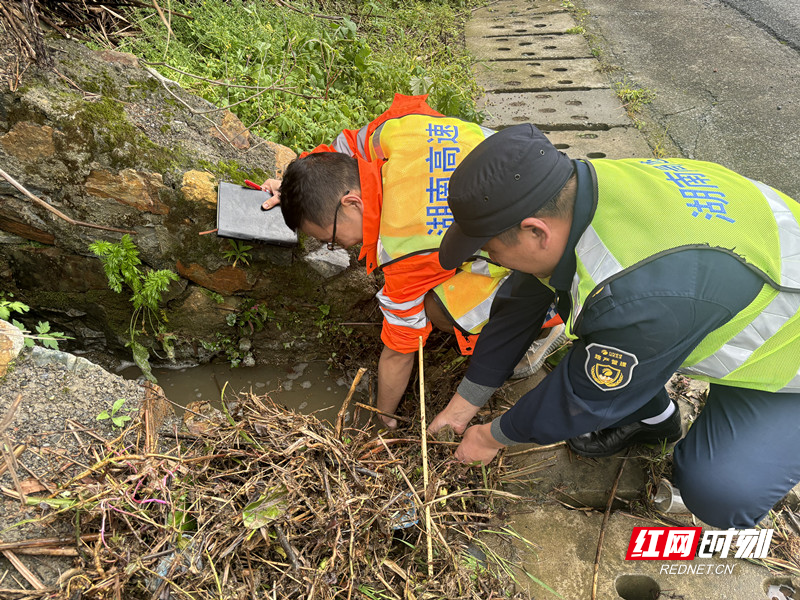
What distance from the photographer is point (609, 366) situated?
57.1 inches

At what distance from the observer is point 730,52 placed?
16.1 ft

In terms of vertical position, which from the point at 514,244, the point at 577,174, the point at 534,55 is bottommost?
the point at 534,55

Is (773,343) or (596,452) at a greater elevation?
(773,343)

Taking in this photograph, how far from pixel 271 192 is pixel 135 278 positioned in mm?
784

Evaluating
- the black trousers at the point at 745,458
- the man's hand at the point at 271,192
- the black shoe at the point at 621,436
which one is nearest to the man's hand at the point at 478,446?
the black shoe at the point at 621,436

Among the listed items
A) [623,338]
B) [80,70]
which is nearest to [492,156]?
[623,338]

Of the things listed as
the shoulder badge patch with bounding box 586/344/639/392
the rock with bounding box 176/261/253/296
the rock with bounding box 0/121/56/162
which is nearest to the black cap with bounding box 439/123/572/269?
the shoulder badge patch with bounding box 586/344/639/392

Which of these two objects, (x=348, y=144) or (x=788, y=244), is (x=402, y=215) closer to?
(x=348, y=144)

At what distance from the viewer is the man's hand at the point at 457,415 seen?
7.31 feet

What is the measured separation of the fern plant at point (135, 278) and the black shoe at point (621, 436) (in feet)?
6.73

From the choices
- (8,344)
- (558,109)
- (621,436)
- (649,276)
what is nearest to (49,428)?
(8,344)

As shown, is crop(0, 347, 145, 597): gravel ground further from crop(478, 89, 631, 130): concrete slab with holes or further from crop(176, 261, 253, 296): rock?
crop(478, 89, 631, 130): concrete slab with holes

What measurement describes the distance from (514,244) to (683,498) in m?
1.31

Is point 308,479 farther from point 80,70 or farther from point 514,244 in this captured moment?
point 80,70
